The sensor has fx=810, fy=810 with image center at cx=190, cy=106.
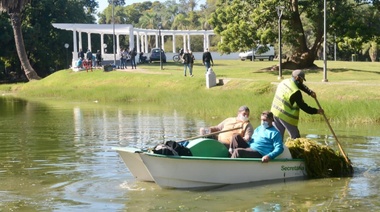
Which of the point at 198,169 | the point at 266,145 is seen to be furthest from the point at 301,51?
the point at 198,169

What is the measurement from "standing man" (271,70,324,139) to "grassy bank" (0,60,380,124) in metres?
9.54

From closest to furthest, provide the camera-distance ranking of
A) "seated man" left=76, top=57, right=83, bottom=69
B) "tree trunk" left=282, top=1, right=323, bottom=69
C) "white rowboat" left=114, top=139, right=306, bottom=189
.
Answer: "white rowboat" left=114, top=139, right=306, bottom=189, "tree trunk" left=282, top=1, right=323, bottom=69, "seated man" left=76, top=57, right=83, bottom=69

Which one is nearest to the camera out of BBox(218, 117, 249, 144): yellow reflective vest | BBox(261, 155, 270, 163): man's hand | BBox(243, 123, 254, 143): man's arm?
BBox(261, 155, 270, 163): man's hand

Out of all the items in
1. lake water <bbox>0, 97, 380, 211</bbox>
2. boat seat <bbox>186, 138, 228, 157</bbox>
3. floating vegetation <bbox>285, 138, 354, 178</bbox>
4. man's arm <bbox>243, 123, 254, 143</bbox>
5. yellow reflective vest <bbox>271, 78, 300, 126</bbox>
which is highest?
yellow reflective vest <bbox>271, 78, 300, 126</bbox>

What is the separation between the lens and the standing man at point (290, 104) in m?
15.8

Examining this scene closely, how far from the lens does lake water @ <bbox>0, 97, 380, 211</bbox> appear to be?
13.3m

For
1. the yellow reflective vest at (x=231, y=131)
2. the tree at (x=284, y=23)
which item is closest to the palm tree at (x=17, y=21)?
the tree at (x=284, y=23)

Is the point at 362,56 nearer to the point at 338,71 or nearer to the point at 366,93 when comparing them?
the point at 338,71

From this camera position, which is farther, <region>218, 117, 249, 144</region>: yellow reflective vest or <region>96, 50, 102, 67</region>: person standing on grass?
<region>96, 50, 102, 67</region>: person standing on grass

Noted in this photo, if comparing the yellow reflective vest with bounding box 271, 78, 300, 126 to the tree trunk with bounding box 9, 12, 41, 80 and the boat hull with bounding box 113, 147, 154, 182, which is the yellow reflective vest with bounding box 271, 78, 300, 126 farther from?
the tree trunk with bounding box 9, 12, 41, 80

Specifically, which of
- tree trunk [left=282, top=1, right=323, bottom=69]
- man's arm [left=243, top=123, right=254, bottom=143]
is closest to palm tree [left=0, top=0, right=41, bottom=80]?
tree trunk [left=282, top=1, right=323, bottom=69]

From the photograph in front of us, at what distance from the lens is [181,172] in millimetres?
14188

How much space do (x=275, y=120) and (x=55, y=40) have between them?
5877 centimetres

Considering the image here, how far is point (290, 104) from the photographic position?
1591cm
